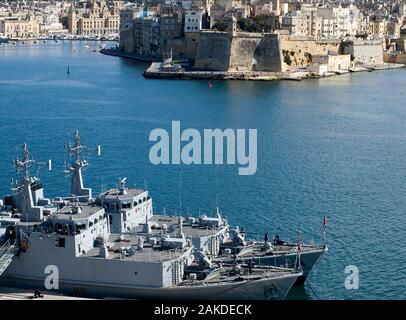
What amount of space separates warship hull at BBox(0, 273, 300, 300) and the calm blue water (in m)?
0.89

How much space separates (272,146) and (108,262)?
11.3 meters

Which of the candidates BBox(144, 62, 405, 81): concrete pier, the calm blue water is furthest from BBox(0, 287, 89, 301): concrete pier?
BBox(144, 62, 405, 81): concrete pier

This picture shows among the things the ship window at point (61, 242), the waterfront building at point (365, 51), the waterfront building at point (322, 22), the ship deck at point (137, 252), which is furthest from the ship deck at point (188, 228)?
the waterfront building at point (365, 51)

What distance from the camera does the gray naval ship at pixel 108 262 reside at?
8.84 metres

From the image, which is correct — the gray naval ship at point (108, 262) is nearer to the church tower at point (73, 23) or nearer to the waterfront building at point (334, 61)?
the waterfront building at point (334, 61)

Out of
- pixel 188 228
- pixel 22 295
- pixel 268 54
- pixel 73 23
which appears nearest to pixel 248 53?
pixel 268 54

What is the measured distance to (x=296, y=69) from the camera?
123 feet

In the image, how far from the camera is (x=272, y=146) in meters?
19.8

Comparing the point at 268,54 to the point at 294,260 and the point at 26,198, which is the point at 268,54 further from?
the point at 26,198

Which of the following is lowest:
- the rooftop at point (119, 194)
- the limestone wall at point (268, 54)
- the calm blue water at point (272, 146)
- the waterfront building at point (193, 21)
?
the calm blue water at point (272, 146)

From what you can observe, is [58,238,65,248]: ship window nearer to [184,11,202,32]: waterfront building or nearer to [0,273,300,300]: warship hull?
[0,273,300,300]: warship hull

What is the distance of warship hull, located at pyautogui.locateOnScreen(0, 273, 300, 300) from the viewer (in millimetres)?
8812
